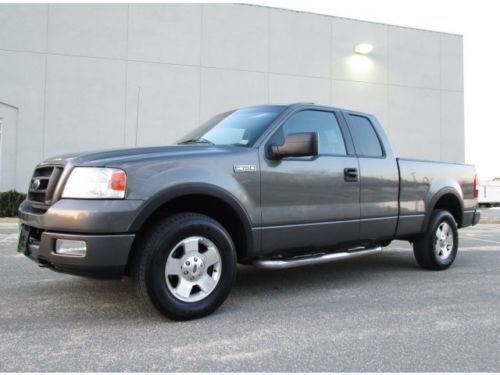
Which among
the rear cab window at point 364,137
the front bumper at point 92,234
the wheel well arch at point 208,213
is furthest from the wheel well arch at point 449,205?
the front bumper at point 92,234

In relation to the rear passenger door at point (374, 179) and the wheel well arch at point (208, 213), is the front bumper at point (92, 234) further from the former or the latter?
the rear passenger door at point (374, 179)

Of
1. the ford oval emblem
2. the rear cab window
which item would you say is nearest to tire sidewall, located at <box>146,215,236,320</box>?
the ford oval emblem

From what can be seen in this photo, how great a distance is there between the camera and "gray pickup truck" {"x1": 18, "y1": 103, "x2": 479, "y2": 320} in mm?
3449

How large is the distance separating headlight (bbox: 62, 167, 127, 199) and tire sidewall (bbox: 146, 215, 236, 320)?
1.61 feet

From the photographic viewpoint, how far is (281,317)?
12.6 ft

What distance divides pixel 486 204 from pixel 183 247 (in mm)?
27484

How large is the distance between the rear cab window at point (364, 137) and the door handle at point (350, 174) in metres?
0.28

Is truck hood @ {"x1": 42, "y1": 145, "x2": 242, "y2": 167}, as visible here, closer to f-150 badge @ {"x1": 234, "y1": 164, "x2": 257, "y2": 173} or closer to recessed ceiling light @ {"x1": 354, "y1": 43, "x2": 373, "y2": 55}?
f-150 badge @ {"x1": 234, "y1": 164, "x2": 257, "y2": 173}

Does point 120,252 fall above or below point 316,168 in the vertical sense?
below

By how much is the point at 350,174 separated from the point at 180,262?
2.09 metres

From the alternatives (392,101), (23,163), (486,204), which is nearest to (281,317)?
(23,163)

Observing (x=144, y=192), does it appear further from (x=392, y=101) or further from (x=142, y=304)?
(x=392, y=101)

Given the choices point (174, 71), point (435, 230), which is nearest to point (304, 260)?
point (435, 230)

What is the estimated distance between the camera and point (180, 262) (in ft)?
12.1
